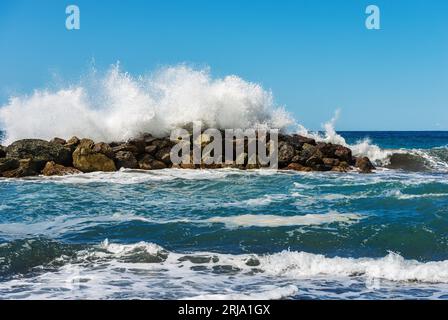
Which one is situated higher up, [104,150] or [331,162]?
[104,150]

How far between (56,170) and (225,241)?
36.0ft

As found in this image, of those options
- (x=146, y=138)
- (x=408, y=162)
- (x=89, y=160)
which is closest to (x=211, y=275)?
(x=89, y=160)

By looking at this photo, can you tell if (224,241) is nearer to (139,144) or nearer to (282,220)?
(282,220)

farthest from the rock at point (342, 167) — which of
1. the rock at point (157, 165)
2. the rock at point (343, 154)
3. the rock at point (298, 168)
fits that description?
the rock at point (157, 165)

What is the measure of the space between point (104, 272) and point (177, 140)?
14.1 metres

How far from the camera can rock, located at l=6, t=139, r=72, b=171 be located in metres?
18.7

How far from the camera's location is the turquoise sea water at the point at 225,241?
257 inches

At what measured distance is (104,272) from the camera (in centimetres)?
711

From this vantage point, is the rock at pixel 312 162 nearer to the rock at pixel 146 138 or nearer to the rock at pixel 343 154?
the rock at pixel 343 154

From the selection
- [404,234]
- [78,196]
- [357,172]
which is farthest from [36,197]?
[357,172]

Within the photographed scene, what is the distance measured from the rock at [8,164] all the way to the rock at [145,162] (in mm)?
4138

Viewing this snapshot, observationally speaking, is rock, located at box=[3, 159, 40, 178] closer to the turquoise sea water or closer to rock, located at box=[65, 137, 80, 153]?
rock, located at box=[65, 137, 80, 153]

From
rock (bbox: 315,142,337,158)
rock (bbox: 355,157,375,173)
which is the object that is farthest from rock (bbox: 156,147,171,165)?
rock (bbox: 355,157,375,173)

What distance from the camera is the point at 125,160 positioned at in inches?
776
